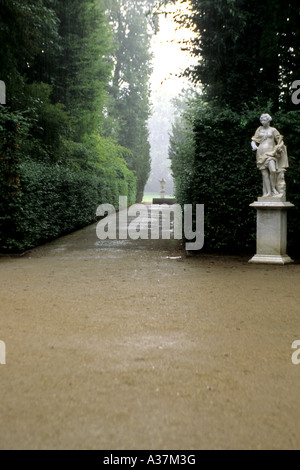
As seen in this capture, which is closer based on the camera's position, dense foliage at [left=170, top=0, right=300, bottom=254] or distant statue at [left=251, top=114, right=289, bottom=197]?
distant statue at [left=251, top=114, right=289, bottom=197]

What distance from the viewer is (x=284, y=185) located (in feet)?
33.1

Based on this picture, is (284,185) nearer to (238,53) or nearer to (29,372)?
(238,53)

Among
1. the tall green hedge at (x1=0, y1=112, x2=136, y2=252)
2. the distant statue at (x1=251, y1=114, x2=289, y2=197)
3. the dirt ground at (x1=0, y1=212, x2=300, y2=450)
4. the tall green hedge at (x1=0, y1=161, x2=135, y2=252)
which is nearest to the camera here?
the dirt ground at (x1=0, y1=212, x2=300, y2=450)

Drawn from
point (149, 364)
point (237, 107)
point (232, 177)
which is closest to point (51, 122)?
point (237, 107)

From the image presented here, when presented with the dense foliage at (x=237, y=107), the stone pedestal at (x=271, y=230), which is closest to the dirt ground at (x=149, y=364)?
the stone pedestal at (x=271, y=230)

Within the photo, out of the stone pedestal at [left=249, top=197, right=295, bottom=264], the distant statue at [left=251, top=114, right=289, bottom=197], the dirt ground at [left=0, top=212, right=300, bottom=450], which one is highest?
the distant statue at [left=251, top=114, right=289, bottom=197]

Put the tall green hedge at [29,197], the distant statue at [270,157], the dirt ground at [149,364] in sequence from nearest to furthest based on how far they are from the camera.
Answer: the dirt ground at [149,364], the distant statue at [270,157], the tall green hedge at [29,197]

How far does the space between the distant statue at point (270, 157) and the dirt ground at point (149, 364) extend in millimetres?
3013

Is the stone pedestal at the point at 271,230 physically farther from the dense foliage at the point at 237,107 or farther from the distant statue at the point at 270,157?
the dense foliage at the point at 237,107

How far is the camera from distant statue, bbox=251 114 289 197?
32.3 feet

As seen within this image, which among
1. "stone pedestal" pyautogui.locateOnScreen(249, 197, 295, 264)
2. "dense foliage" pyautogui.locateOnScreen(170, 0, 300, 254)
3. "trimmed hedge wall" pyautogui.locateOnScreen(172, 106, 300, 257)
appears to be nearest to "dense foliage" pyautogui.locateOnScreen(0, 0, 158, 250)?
"dense foliage" pyautogui.locateOnScreen(170, 0, 300, 254)

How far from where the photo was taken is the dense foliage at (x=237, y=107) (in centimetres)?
1092

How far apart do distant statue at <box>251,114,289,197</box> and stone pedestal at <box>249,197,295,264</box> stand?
276 millimetres

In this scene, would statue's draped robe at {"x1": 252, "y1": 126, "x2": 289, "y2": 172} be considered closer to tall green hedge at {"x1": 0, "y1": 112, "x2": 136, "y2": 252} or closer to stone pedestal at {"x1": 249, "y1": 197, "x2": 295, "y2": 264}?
stone pedestal at {"x1": 249, "y1": 197, "x2": 295, "y2": 264}
